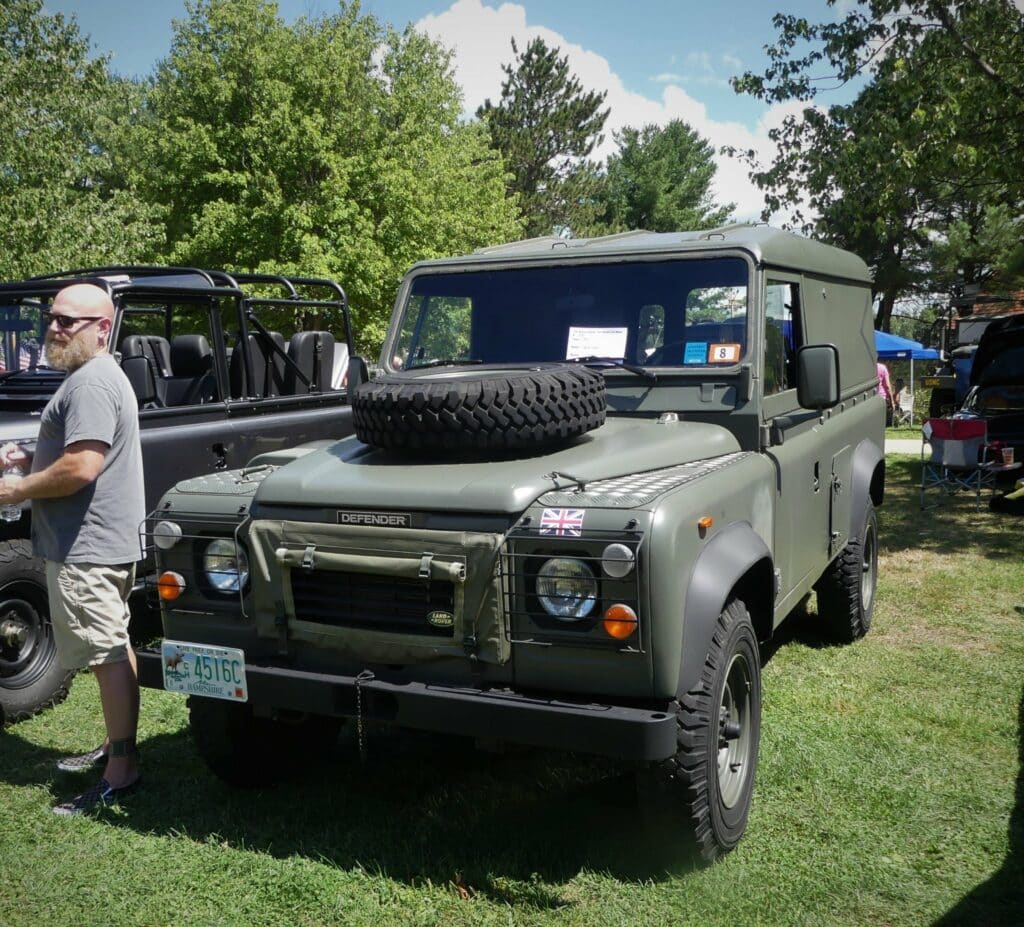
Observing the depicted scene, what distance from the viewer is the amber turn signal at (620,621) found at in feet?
9.88

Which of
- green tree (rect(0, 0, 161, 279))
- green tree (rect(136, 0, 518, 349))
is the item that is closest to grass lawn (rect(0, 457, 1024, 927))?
green tree (rect(0, 0, 161, 279))

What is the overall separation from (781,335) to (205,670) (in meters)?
2.93

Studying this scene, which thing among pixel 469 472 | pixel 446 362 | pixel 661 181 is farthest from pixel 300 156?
pixel 661 181

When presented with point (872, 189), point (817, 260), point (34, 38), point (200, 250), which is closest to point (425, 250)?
point (200, 250)

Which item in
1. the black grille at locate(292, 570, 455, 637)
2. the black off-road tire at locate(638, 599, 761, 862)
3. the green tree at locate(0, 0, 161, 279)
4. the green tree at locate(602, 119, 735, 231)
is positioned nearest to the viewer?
the black off-road tire at locate(638, 599, 761, 862)

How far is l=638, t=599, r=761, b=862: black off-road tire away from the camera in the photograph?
3.18 m

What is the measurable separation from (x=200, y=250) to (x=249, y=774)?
66.4 feet

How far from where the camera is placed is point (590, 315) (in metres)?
4.56

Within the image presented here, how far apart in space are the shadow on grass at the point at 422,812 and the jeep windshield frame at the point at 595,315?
1766 millimetres

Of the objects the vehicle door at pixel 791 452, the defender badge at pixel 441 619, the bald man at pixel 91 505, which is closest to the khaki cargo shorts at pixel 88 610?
the bald man at pixel 91 505

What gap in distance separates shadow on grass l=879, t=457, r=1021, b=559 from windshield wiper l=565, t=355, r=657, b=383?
5.59 meters

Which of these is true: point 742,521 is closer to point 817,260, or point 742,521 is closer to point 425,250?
point 817,260

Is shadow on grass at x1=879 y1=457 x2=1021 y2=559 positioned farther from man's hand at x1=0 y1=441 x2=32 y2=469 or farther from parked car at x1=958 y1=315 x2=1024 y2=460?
man's hand at x1=0 y1=441 x2=32 y2=469

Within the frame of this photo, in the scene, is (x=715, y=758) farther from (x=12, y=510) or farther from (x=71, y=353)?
(x=12, y=510)
